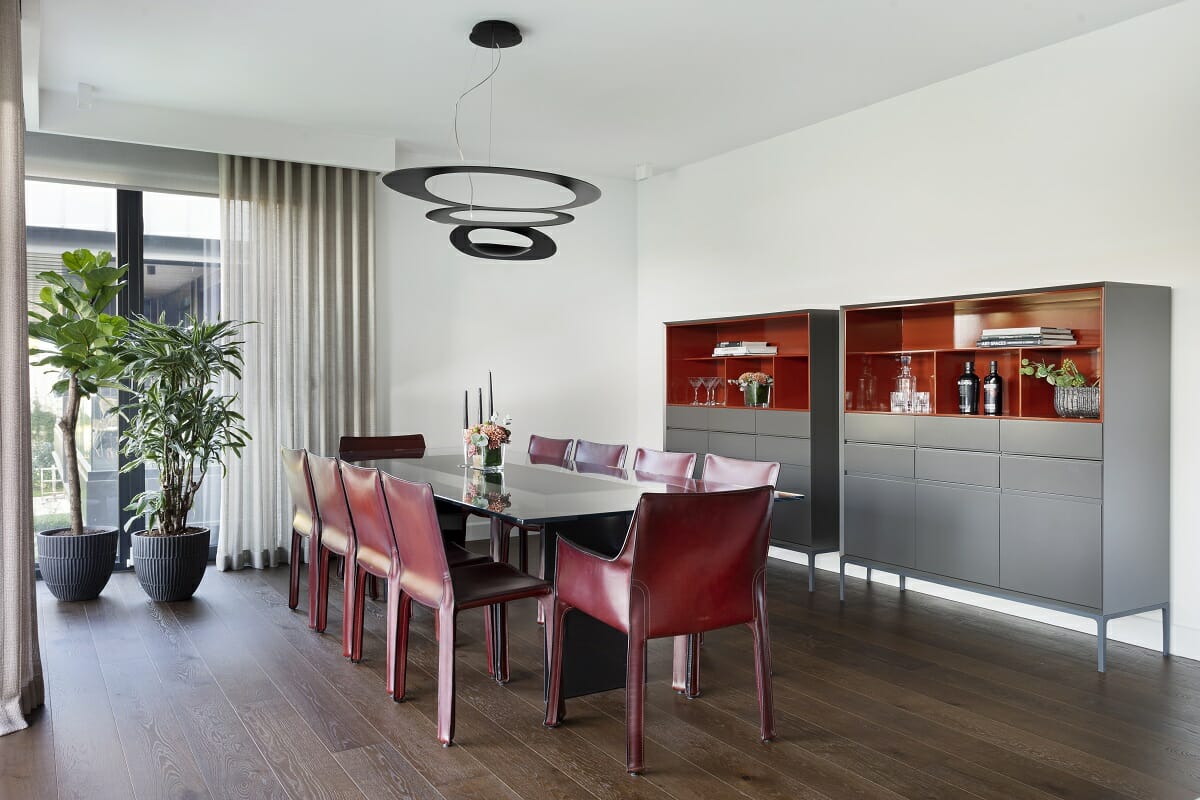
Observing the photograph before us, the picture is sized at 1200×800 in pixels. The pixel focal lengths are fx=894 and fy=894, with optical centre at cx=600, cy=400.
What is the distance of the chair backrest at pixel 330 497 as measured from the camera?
4.04 m

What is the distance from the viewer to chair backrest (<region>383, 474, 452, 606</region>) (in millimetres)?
3123

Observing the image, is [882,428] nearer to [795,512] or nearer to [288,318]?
[795,512]

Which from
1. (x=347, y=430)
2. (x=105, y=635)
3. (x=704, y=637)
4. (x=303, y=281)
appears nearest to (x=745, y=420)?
(x=704, y=637)

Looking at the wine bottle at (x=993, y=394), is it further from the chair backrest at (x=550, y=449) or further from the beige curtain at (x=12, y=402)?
the beige curtain at (x=12, y=402)

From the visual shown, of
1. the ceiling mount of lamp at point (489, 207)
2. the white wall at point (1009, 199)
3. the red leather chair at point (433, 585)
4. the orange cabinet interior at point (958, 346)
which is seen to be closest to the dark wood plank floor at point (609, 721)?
the red leather chair at point (433, 585)

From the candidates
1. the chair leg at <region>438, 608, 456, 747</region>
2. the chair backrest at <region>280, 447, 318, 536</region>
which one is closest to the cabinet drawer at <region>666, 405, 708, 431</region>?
the chair backrest at <region>280, 447, 318, 536</region>

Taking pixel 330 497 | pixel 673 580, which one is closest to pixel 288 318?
pixel 330 497

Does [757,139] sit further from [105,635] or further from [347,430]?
[105,635]

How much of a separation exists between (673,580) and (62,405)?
465 centimetres

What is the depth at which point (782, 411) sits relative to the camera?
18.6 feet

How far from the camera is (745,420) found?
5.96m

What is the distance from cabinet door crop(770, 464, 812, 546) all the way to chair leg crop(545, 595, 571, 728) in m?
2.48

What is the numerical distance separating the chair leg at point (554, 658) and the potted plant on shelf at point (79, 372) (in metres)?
3.21

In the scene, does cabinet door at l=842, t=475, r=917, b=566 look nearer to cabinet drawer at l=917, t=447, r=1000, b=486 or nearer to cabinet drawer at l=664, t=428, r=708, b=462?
cabinet drawer at l=917, t=447, r=1000, b=486
